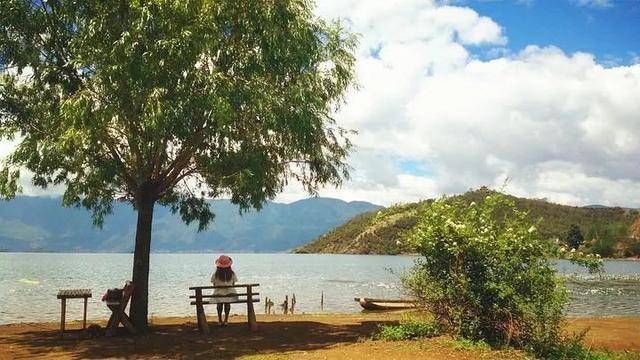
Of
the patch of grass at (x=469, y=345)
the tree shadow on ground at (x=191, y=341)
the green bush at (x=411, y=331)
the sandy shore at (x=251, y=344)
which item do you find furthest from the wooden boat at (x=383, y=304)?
the patch of grass at (x=469, y=345)

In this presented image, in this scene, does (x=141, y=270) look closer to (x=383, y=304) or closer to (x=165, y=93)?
(x=165, y=93)

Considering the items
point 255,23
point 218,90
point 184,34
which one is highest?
point 255,23

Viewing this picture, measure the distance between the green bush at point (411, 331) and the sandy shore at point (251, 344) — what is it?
548 millimetres

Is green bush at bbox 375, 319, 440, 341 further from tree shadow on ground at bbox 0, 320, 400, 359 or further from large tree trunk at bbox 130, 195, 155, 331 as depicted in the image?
large tree trunk at bbox 130, 195, 155, 331

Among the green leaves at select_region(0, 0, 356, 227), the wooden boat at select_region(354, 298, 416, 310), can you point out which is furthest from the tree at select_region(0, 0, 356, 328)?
the wooden boat at select_region(354, 298, 416, 310)

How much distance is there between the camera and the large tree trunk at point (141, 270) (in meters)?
19.2

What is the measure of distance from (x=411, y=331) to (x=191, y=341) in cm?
708

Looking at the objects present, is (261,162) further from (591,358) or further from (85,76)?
(591,358)

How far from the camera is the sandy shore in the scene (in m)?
14.8

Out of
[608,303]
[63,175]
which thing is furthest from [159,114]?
[608,303]

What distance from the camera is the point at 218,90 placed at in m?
15.7

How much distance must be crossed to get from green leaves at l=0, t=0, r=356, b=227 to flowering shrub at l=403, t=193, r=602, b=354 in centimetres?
556

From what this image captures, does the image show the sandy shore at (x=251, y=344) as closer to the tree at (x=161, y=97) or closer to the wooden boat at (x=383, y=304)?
the tree at (x=161, y=97)

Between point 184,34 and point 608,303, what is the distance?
1999 inches
